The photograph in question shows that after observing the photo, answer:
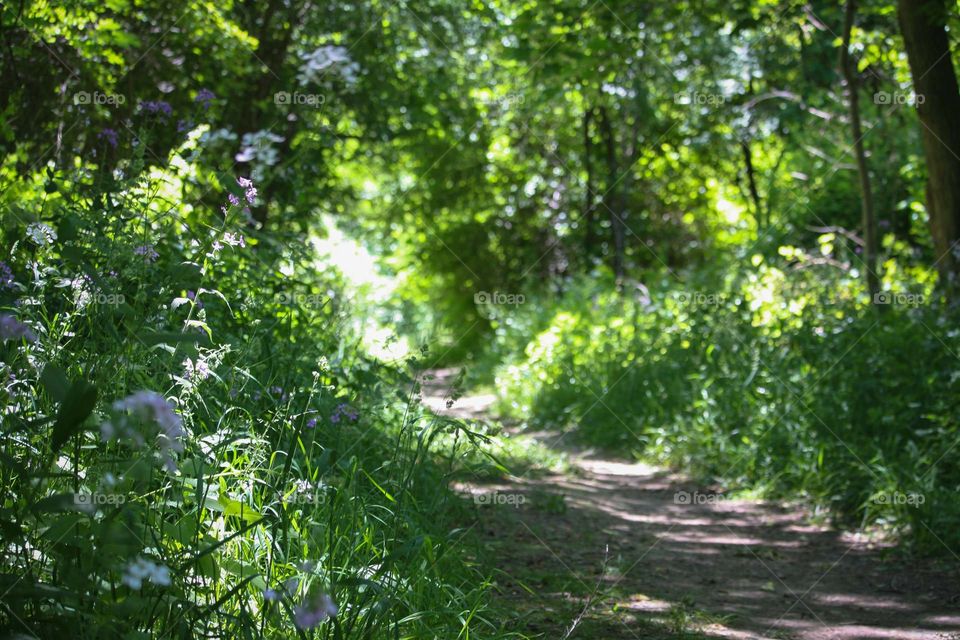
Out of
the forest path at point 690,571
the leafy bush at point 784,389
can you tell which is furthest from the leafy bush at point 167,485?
the leafy bush at point 784,389

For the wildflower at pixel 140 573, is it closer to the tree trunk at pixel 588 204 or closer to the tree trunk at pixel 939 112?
the tree trunk at pixel 939 112

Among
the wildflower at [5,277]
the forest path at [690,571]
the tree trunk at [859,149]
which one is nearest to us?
the wildflower at [5,277]

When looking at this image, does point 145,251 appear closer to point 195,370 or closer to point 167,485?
point 195,370

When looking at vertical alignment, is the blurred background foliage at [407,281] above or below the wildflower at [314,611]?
above

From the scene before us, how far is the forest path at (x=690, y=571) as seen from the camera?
360 centimetres

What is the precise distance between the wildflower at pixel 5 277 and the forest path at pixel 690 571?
1.72m

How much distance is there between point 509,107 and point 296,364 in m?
9.87

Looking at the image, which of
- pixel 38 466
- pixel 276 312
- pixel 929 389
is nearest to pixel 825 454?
pixel 929 389

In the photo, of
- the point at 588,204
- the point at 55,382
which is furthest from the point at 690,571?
the point at 588,204

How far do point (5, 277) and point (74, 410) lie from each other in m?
1.45

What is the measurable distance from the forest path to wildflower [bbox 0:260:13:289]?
1.72 metres

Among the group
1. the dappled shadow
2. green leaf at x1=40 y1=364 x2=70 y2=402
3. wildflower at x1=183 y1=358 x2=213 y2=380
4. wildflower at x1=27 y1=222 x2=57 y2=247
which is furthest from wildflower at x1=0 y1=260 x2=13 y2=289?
the dappled shadow

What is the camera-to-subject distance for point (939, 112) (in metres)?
6.13

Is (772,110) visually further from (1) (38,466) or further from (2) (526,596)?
(1) (38,466)
